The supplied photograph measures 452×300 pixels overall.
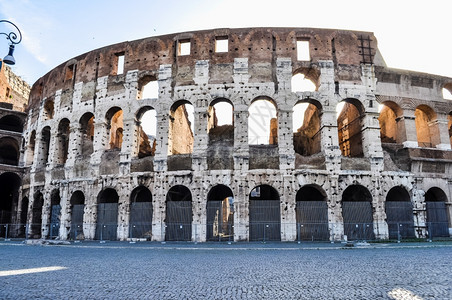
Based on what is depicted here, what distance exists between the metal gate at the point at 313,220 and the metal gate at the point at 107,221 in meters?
9.39

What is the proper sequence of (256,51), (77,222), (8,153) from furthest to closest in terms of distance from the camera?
(8,153) < (77,222) < (256,51)

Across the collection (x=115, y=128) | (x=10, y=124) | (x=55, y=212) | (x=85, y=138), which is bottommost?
(x=55, y=212)

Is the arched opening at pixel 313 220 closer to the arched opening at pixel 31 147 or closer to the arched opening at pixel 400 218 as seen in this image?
the arched opening at pixel 400 218

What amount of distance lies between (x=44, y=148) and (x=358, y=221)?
796 inches

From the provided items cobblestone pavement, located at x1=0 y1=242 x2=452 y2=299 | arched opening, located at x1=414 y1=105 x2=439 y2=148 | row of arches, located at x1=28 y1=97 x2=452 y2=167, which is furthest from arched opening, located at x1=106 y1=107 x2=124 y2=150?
arched opening, located at x1=414 y1=105 x2=439 y2=148

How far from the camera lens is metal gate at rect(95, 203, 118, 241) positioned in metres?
16.3

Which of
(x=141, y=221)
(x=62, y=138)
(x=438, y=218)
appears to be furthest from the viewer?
(x=62, y=138)

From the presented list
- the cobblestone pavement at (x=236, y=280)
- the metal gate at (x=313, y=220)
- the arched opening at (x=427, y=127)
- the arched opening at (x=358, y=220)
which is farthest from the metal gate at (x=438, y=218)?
the cobblestone pavement at (x=236, y=280)

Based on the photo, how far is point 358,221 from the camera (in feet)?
50.4

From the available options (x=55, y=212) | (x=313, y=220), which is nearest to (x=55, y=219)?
(x=55, y=212)

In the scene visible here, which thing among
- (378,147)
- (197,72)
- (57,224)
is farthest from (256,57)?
(57,224)

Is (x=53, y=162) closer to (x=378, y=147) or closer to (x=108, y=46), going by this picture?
(x=108, y=46)

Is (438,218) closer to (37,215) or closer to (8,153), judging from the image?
(37,215)

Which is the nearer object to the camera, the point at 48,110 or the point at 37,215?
the point at 37,215
